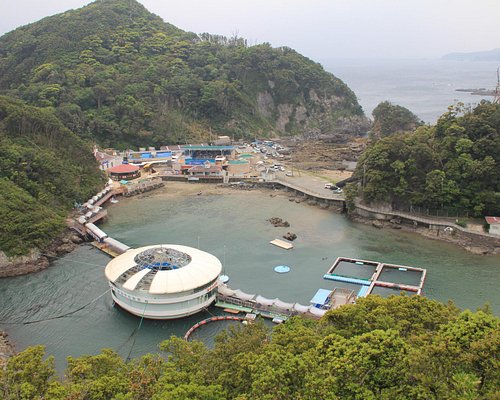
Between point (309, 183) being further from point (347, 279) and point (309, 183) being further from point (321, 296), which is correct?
point (321, 296)

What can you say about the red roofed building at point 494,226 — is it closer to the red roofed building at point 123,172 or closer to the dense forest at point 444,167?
the dense forest at point 444,167

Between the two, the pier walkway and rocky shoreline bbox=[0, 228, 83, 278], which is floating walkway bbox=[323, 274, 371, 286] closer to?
the pier walkway

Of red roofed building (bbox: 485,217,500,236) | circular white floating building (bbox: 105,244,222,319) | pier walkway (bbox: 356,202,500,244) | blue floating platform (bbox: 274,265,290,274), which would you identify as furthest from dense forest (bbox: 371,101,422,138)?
circular white floating building (bbox: 105,244,222,319)

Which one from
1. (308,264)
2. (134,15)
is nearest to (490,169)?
(308,264)

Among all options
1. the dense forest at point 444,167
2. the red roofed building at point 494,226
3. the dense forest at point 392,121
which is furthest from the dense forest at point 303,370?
the dense forest at point 392,121

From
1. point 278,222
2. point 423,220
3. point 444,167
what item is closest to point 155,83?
point 278,222

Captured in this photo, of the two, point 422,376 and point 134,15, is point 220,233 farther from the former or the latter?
point 134,15
